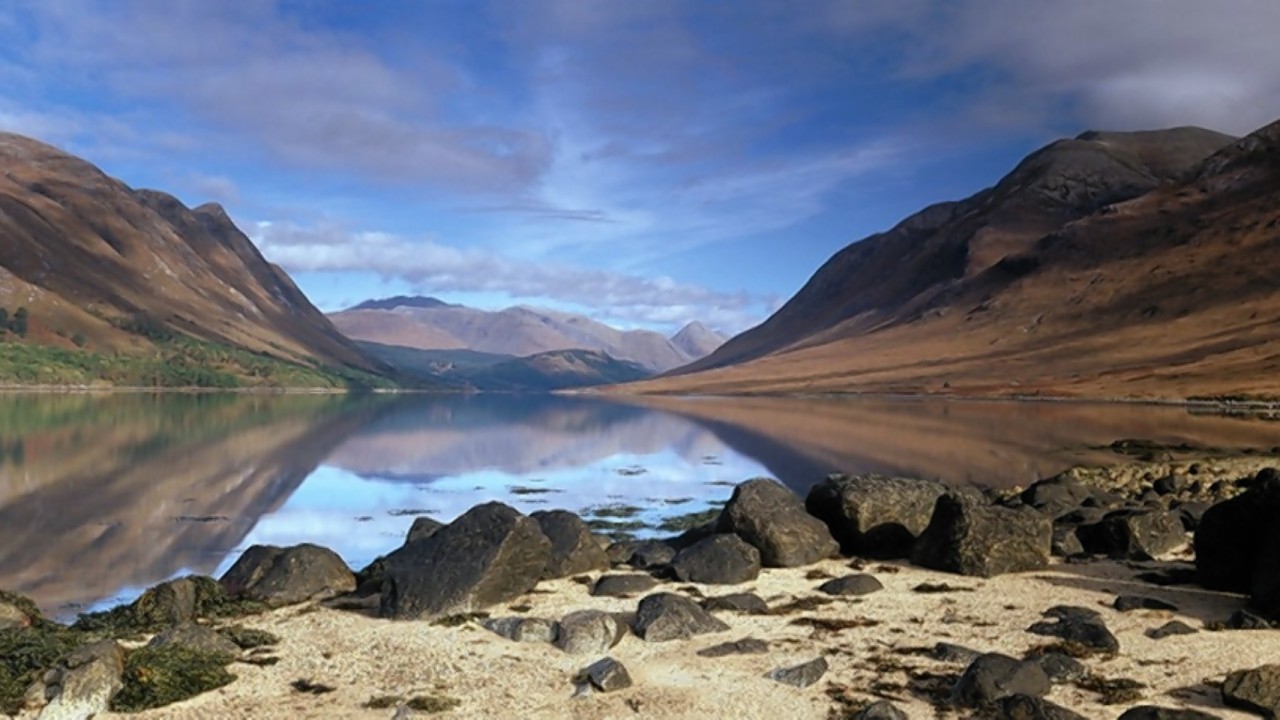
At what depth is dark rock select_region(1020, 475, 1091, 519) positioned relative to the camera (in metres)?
31.5

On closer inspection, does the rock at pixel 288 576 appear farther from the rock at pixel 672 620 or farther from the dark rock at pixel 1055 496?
the dark rock at pixel 1055 496

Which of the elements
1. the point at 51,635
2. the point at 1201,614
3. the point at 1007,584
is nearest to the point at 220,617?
the point at 51,635

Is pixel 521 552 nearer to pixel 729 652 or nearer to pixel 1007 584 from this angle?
pixel 729 652

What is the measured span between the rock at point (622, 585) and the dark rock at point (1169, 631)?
10.3 m

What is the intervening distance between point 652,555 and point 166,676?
13236 mm

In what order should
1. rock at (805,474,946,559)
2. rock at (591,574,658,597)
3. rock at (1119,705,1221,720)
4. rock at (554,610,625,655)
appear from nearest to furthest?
rock at (1119,705,1221,720) → rock at (554,610,625,655) → rock at (591,574,658,597) → rock at (805,474,946,559)

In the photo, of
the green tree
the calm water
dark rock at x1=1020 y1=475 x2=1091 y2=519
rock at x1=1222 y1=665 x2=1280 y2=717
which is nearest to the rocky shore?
rock at x1=1222 y1=665 x2=1280 y2=717

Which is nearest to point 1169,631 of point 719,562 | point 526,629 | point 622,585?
point 719,562

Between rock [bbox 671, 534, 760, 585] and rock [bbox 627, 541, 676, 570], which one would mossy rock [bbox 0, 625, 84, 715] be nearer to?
rock [bbox 671, 534, 760, 585]

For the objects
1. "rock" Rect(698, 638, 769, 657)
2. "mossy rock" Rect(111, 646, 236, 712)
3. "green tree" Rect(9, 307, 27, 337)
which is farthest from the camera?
"green tree" Rect(9, 307, 27, 337)

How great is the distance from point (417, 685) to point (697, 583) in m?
8.74

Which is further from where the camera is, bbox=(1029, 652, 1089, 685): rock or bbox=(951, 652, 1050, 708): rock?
bbox=(1029, 652, 1089, 685): rock

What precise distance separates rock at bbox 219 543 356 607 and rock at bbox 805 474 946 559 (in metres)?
13.3

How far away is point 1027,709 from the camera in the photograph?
43.1 ft
